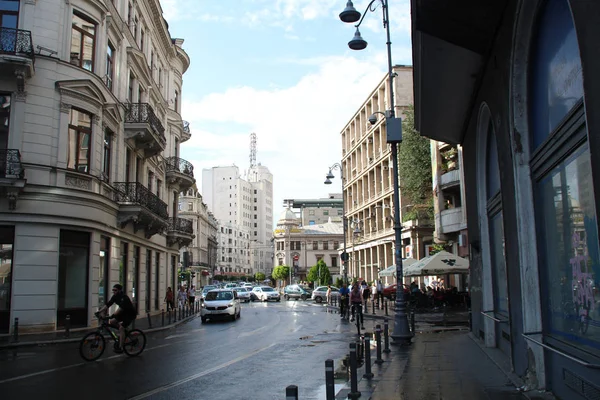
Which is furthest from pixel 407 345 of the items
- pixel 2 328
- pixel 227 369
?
pixel 2 328

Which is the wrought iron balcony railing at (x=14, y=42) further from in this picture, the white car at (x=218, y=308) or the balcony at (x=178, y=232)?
the balcony at (x=178, y=232)

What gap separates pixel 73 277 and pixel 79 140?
18.3 feet

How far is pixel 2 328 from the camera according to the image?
18.8m

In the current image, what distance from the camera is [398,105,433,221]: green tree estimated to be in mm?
44031

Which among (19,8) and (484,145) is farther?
(19,8)

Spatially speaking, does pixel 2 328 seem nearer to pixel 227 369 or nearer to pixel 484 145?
pixel 227 369

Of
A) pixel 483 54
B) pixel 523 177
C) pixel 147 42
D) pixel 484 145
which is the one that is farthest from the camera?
pixel 147 42

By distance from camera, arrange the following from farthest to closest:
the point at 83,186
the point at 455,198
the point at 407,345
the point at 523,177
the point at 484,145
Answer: the point at 455,198
the point at 83,186
the point at 407,345
the point at 484,145
the point at 523,177

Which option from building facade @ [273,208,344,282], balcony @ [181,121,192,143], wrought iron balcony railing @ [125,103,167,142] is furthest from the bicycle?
building facade @ [273,208,344,282]

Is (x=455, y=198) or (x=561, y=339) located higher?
(x=455, y=198)

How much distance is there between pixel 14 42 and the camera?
1931 centimetres

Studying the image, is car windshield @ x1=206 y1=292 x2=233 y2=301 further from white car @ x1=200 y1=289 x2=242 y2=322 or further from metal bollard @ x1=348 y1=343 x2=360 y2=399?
metal bollard @ x1=348 y1=343 x2=360 y2=399

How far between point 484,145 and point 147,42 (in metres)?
26.0

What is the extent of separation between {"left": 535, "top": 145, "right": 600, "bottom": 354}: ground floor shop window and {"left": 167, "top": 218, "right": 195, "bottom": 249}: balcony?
33280 millimetres
